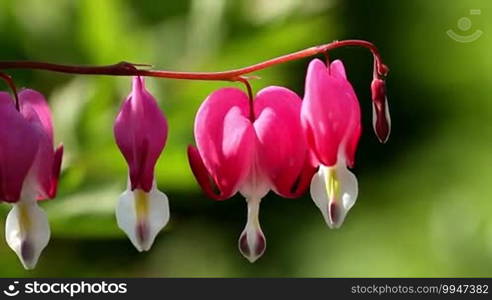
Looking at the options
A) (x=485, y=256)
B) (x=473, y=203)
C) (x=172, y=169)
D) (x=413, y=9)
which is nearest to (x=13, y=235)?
(x=172, y=169)

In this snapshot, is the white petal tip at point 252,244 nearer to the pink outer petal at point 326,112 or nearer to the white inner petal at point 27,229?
the pink outer petal at point 326,112

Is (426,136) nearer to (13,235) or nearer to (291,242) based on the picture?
(291,242)

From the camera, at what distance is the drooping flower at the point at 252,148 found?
138cm

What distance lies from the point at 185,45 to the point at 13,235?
105 cm

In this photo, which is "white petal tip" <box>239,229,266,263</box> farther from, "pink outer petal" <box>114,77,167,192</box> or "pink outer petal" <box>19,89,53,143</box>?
"pink outer petal" <box>19,89,53,143</box>

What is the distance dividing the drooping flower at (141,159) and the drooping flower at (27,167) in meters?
0.10

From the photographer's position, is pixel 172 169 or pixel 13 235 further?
pixel 172 169

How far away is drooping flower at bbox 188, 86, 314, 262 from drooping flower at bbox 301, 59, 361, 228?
0.08ft

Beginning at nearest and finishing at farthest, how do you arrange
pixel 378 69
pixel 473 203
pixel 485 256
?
pixel 378 69 < pixel 485 256 < pixel 473 203

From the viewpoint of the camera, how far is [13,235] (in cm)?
138
